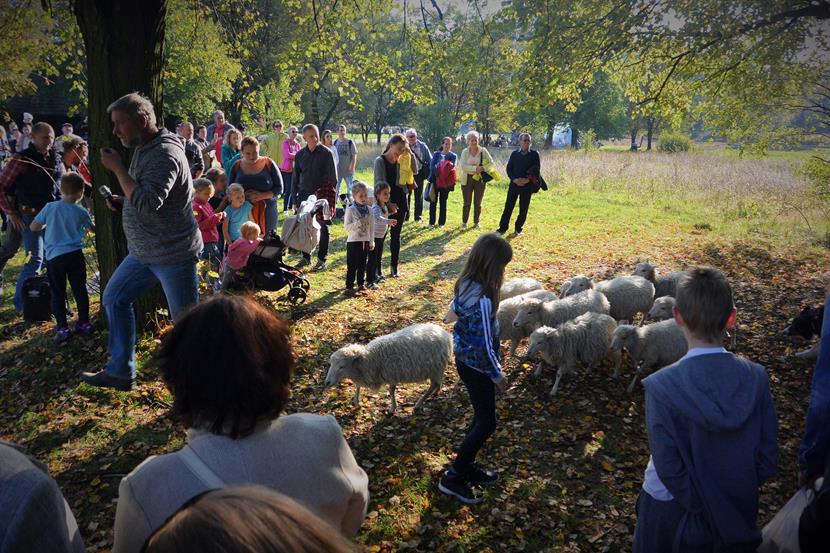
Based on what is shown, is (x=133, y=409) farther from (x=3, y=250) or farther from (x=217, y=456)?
(x=3, y=250)

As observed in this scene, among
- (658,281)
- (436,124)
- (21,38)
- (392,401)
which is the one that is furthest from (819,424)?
(436,124)

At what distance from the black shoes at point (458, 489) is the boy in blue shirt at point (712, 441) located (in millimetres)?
1900

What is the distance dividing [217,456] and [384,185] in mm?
7166

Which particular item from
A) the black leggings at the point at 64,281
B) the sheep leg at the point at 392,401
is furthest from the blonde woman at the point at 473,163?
the black leggings at the point at 64,281

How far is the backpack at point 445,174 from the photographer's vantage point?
12586mm

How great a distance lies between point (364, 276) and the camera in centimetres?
902

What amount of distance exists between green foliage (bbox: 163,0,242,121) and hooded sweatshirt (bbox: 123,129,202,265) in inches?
121

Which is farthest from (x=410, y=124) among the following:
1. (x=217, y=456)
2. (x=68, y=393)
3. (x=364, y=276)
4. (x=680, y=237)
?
(x=217, y=456)

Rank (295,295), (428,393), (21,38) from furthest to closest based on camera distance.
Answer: (21,38) → (295,295) → (428,393)

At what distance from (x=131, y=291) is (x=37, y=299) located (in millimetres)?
2805

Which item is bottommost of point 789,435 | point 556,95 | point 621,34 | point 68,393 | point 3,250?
point 789,435

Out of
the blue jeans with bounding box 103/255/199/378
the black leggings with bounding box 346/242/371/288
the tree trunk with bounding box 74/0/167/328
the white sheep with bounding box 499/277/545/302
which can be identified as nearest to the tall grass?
the white sheep with bounding box 499/277/545/302

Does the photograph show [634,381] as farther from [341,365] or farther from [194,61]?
[194,61]

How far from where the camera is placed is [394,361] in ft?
17.0
